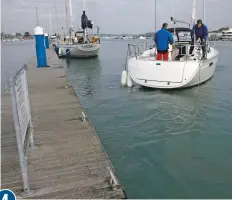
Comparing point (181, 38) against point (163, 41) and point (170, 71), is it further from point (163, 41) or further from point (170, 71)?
point (170, 71)

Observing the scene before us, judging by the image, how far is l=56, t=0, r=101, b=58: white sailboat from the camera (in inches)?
1046

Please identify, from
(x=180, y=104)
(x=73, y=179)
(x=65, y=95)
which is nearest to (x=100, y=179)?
(x=73, y=179)

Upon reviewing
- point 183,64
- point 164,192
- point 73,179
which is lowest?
point 164,192

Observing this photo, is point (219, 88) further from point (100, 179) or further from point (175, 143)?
point (100, 179)

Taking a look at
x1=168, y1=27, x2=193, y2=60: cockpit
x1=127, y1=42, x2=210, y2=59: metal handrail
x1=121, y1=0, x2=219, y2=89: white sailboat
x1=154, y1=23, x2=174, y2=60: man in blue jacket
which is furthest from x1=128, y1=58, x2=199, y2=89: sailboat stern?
x1=168, y1=27, x2=193, y2=60: cockpit

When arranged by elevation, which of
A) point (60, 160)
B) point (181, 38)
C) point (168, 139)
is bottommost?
point (168, 139)

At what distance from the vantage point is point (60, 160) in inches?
169

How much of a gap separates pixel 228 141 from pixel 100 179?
377 cm

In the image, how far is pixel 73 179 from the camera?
3.72 meters

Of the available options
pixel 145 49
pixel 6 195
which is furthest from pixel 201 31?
pixel 6 195

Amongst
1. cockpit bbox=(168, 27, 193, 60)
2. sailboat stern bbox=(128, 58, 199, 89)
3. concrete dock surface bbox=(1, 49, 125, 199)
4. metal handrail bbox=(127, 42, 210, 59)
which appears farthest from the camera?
cockpit bbox=(168, 27, 193, 60)

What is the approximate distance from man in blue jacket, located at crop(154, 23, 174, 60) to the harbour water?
4.84 feet

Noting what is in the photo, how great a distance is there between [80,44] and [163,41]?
1719 cm

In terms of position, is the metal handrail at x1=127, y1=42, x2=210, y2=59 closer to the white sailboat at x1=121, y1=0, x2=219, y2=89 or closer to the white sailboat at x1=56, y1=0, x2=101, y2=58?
the white sailboat at x1=121, y1=0, x2=219, y2=89
